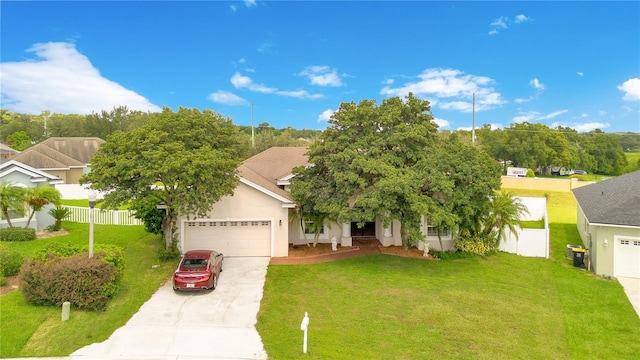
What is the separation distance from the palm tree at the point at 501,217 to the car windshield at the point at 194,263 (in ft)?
45.0

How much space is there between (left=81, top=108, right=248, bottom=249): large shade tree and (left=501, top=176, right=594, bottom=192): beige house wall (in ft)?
120

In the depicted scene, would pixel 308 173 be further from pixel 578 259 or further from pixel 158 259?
pixel 578 259

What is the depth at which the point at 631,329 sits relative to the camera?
11977mm

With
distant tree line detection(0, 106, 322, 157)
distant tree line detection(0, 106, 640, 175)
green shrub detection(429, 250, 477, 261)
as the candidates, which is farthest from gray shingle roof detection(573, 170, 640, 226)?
distant tree line detection(0, 106, 322, 157)

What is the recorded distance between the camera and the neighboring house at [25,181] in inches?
841

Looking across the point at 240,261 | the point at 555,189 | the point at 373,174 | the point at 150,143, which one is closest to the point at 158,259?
the point at 240,261

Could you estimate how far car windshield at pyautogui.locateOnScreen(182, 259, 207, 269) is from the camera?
47.1ft

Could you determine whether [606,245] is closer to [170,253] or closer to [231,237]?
[231,237]

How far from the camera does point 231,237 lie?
18.9 meters

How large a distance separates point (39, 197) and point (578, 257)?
2732 cm

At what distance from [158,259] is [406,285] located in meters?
10.9

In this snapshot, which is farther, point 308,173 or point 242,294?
point 308,173

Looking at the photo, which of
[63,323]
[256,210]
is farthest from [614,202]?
[63,323]

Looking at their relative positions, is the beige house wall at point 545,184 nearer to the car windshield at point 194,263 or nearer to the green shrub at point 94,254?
the car windshield at point 194,263
